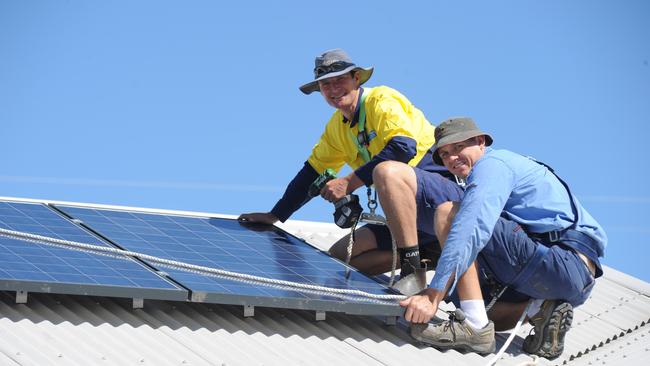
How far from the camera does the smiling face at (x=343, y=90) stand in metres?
9.50

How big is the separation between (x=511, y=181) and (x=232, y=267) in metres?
1.88

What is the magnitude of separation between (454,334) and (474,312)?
192 millimetres

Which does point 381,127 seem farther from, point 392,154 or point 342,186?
point 342,186

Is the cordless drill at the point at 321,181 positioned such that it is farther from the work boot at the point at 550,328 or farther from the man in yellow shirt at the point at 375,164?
the work boot at the point at 550,328

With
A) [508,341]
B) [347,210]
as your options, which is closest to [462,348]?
[508,341]

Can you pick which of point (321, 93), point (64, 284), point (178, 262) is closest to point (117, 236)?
point (178, 262)

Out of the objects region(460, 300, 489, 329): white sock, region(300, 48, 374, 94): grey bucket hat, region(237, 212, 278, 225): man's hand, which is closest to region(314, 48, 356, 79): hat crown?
region(300, 48, 374, 94): grey bucket hat

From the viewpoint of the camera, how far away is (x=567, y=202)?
831cm

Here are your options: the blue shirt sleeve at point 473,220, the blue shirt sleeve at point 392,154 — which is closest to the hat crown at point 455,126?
the blue shirt sleeve at point 473,220

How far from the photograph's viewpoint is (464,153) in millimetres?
8125

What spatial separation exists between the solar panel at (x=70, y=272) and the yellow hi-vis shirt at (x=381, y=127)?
2339 mm

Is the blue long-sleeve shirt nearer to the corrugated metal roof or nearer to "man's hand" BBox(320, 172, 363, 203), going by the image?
the corrugated metal roof

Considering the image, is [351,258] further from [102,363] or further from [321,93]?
[102,363]

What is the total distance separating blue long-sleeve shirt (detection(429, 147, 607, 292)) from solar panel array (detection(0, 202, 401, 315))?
653 mm
